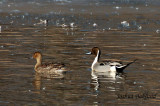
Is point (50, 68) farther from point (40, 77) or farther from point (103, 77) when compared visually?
point (103, 77)

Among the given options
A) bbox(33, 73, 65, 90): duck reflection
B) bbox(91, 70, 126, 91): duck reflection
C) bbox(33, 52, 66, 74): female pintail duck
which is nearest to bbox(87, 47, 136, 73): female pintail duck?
bbox(91, 70, 126, 91): duck reflection

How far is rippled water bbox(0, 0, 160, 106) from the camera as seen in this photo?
Answer: 456 inches

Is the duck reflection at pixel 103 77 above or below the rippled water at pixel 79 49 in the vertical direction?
below

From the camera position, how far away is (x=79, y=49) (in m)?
19.4

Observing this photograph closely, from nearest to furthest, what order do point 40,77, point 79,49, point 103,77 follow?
point 40,77, point 103,77, point 79,49

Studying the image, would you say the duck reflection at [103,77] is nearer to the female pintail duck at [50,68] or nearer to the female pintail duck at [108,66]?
the female pintail duck at [108,66]

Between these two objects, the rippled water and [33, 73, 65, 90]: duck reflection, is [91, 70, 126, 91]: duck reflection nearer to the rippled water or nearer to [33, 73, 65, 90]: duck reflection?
the rippled water

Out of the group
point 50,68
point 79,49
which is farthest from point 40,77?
point 79,49

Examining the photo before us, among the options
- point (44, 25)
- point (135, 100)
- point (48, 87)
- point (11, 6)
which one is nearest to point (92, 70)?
point (48, 87)

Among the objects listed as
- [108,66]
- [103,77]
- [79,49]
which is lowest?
[103,77]

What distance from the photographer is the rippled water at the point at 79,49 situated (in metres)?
11.6

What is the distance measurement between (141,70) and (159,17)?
17280mm

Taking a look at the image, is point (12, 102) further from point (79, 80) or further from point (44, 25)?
point (44, 25)

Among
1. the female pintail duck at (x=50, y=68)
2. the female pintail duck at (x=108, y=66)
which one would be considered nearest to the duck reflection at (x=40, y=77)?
the female pintail duck at (x=50, y=68)
